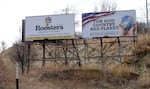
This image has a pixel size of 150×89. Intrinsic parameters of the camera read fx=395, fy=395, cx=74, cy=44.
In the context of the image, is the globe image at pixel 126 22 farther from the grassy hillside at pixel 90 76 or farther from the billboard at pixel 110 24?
the grassy hillside at pixel 90 76

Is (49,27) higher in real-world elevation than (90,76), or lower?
higher

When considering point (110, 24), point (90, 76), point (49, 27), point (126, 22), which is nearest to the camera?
point (90, 76)

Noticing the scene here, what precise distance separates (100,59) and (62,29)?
4668 mm

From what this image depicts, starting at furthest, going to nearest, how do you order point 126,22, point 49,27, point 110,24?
point 49,27 → point 110,24 → point 126,22

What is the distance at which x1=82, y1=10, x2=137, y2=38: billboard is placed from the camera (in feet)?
106

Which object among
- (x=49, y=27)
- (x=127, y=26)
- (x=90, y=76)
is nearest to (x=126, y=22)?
(x=127, y=26)

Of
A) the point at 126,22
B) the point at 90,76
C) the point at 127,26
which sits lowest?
the point at 90,76

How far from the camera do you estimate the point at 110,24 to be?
106ft

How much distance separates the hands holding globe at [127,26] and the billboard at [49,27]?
4113 mm

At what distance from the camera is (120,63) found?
34.0 meters

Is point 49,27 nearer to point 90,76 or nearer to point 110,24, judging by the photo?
point 110,24

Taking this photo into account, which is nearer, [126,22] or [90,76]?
[90,76]

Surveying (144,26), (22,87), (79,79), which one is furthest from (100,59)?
(144,26)

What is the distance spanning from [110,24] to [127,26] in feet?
4.59
